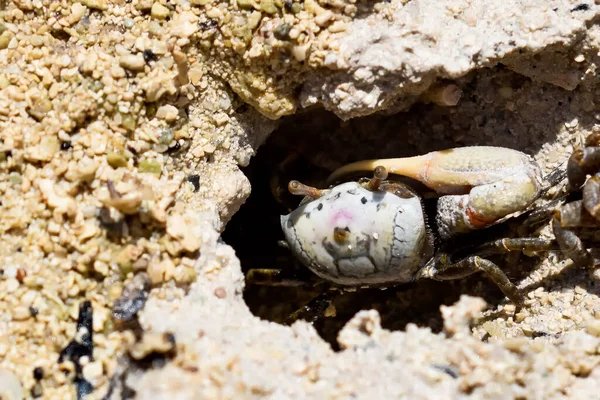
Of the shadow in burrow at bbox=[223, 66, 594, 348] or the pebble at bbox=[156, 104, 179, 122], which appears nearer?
the pebble at bbox=[156, 104, 179, 122]

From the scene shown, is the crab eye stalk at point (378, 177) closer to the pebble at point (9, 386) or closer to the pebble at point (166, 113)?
the pebble at point (166, 113)

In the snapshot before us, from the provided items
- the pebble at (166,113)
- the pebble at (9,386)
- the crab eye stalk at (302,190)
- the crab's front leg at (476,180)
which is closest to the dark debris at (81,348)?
the pebble at (9,386)

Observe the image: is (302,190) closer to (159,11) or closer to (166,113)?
(166,113)

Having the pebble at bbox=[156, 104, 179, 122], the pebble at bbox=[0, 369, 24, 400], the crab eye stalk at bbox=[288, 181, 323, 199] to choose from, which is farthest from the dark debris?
the crab eye stalk at bbox=[288, 181, 323, 199]

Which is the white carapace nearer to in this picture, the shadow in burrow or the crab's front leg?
the crab's front leg

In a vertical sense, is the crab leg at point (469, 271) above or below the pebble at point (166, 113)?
below

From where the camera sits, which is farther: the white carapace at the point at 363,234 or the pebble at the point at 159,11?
the white carapace at the point at 363,234

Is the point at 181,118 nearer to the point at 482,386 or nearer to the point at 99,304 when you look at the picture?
the point at 99,304
